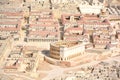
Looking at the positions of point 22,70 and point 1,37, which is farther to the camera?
point 1,37

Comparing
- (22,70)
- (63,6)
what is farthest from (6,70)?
(63,6)

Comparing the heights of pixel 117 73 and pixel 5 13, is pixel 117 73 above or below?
below

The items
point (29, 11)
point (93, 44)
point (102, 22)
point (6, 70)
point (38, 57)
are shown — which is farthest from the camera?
point (29, 11)

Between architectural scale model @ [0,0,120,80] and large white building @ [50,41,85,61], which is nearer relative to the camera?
architectural scale model @ [0,0,120,80]

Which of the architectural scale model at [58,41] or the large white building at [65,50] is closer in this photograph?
the architectural scale model at [58,41]

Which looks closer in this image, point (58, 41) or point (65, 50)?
point (65, 50)

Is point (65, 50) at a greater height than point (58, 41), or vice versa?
point (58, 41)

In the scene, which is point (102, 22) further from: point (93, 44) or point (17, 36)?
point (17, 36)

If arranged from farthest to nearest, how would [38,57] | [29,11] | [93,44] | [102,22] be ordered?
1. [29,11]
2. [102,22]
3. [93,44]
4. [38,57]
